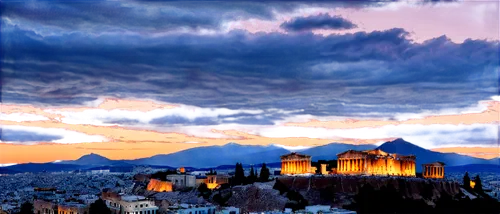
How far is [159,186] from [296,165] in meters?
33.5

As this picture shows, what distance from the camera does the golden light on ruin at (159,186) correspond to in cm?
15450

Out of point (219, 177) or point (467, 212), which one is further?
point (219, 177)

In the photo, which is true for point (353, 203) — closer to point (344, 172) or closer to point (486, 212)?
point (486, 212)

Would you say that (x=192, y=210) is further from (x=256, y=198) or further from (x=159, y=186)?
(x=159, y=186)

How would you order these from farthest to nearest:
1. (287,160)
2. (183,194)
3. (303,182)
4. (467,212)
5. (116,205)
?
1. (287,160)
2. (183,194)
3. (303,182)
4. (467,212)
5. (116,205)

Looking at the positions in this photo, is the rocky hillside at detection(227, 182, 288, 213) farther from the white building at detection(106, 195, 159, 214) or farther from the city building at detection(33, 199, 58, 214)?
the city building at detection(33, 199, 58, 214)

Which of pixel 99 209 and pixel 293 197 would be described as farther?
pixel 293 197

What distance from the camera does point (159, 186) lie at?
159 meters

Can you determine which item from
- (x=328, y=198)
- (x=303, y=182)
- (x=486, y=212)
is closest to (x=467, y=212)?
(x=486, y=212)

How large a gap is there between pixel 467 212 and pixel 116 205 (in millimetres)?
55463

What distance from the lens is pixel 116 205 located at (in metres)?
97.1

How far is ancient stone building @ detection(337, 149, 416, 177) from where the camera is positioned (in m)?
144

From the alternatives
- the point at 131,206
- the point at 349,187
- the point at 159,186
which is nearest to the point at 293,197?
the point at 349,187

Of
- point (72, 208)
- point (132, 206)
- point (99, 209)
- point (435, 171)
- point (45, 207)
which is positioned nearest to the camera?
point (99, 209)
